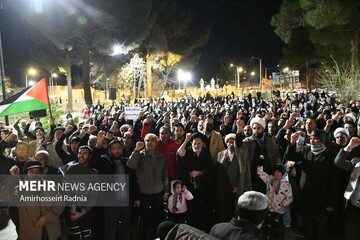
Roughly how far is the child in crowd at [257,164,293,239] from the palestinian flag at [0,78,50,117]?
541cm

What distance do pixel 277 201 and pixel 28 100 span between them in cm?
578

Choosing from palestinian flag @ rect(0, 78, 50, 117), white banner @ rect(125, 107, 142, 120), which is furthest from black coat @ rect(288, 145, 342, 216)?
white banner @ rect(125, 107, 142, 120)

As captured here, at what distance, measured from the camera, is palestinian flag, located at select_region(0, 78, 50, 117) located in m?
7.75

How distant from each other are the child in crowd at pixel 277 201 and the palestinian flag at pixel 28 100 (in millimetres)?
5410

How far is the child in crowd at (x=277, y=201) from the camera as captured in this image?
199 inches

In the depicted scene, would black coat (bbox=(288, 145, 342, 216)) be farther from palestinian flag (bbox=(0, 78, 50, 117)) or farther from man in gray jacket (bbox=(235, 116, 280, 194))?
palestinian flag (bbox=(0, 78, 50, 117))

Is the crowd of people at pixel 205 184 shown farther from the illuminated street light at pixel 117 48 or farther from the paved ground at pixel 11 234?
the illuminated street light at pixel 117 48

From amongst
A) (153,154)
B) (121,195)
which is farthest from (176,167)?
(121,195)

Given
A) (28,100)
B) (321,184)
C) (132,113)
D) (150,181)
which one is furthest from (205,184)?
(132,113)

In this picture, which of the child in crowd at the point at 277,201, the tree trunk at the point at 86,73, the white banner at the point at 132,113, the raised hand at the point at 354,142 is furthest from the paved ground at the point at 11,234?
the tree trunk at the point at 86,73

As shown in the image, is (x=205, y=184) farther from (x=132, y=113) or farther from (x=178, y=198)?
(x=132, y=113)

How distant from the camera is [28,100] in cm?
791

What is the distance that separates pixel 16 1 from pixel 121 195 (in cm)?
2899

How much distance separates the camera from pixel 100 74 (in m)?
45.4
